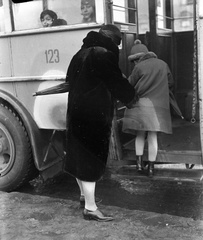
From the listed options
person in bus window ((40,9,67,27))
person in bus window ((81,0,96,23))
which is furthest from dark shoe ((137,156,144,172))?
person in bus window ((40,9,67,27))

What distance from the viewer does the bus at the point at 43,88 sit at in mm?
4008

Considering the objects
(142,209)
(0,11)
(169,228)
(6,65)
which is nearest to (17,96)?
(6,65)

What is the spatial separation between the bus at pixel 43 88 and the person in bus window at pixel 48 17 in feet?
0.10

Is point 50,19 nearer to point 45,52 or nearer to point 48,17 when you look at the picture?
point 48,17

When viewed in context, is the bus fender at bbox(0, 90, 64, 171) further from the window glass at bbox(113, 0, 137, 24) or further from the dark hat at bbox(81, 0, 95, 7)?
the window glass at bbox(113, 0, 137, 24)

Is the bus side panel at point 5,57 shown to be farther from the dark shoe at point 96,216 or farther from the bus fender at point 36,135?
the dark shoe at point 96,216

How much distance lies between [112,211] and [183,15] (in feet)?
10.9

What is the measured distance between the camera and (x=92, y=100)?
11.9ft

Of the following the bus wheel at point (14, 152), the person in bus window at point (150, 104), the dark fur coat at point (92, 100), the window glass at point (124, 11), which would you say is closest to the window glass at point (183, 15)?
the window glass at point (124, 11)

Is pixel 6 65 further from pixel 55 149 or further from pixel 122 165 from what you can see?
pixel 122 165

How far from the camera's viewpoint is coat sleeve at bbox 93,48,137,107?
3.55 meters

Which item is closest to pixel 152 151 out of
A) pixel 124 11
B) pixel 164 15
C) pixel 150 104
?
pixel 150 104

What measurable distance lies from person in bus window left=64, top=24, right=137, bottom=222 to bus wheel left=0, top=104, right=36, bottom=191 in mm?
893

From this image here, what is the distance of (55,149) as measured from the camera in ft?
15.3
